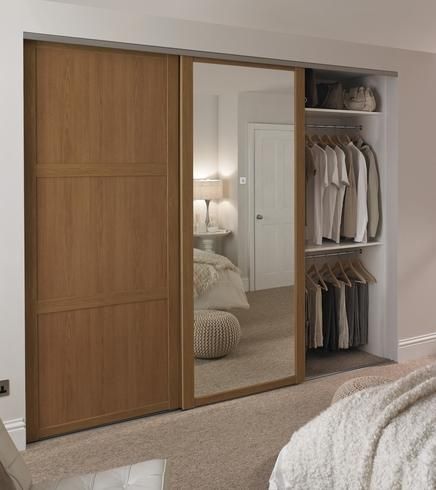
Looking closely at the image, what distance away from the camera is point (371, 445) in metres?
1.93

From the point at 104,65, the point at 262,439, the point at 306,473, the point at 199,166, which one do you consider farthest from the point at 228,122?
the point at 306,473

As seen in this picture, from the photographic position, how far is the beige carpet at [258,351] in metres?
3.81

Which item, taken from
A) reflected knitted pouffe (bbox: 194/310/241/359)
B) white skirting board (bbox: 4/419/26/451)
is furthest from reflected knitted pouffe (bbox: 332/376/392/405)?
white skirting board (bbox: 4/419/26/451)

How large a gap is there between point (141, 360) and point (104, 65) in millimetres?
1638

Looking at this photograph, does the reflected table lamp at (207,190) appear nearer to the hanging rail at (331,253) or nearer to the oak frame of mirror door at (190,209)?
the oak frame of mirror door at (190,209)

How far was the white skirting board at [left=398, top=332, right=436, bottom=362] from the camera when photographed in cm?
458

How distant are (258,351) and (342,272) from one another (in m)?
1.08

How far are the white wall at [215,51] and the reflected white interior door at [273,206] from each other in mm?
533

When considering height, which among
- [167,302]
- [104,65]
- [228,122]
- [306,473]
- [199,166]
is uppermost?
[104,65]

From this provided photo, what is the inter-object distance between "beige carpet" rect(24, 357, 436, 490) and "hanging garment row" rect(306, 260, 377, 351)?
0.70 metres

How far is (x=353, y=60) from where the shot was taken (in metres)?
4.15

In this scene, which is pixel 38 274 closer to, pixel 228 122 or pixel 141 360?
pixel 141 360

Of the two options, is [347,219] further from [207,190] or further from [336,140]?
[207,190]

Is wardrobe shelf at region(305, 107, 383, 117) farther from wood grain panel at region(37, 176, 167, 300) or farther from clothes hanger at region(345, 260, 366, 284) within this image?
wood grain panel at region(37, 176, 167, 300)
